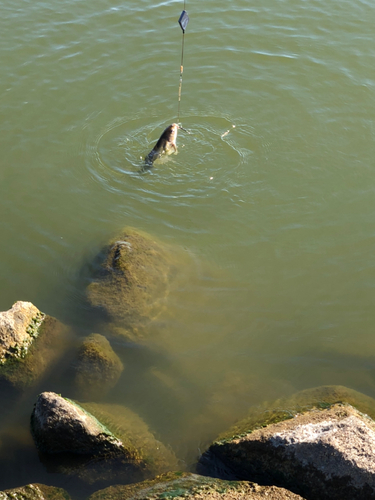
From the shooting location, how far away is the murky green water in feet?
23.1

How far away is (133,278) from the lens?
7777 millimetres

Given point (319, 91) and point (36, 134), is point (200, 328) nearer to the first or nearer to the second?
point (36, 134)

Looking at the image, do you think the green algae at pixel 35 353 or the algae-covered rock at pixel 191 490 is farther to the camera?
the green algae at pixel 35 353

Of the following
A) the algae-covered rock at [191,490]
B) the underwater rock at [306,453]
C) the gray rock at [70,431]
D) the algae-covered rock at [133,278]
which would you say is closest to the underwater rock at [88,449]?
the gray rock at [70,431]

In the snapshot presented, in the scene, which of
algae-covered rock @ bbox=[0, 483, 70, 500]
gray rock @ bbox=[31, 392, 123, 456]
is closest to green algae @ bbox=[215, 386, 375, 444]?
gray rock @ bbox=[31, 392, 123, 456]

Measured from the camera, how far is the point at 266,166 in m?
9.83

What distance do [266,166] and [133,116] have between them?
3.22 metres

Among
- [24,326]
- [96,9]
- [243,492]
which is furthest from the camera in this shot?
[96,9]

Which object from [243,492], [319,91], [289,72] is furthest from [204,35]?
[243,492]

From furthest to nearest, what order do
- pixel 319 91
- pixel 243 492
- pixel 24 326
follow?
pixel 319 91 < pixel 24 326 < pixel 243 492

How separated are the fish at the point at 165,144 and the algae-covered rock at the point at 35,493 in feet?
20.0

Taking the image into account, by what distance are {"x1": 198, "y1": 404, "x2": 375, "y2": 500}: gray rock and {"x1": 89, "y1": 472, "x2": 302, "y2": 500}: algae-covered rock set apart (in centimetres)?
26

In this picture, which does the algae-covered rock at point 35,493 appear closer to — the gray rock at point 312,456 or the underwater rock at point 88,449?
the underwater rock at point 88,449

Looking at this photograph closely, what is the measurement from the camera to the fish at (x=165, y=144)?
381 inches
